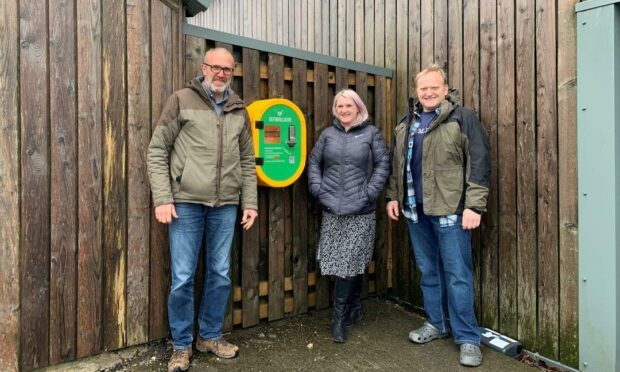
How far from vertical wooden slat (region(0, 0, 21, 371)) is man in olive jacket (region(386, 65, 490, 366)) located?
8.20ft

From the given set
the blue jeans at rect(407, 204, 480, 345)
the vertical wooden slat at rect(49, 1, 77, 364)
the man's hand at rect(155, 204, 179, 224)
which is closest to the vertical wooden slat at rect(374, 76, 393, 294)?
the blue jeans at rect(407, 204, 480, 345)

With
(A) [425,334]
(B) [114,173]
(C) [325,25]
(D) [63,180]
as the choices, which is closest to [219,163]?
(B) [114,173]

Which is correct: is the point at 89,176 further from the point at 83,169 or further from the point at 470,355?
the point at 470,355

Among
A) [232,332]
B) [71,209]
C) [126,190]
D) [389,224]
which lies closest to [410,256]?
[389,224]

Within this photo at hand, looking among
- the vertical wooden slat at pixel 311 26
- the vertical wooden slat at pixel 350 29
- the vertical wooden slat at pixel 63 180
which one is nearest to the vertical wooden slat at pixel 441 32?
the vertical wooden slat at pixel 350 29

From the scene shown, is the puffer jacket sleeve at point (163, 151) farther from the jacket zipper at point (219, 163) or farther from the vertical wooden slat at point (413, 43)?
the vertical wooden slat at point (413, 43)

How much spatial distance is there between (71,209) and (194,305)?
1.08 metres

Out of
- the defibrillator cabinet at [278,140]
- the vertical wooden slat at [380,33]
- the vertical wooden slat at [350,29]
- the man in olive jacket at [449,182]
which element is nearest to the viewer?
the man in olive jacket at [449,182]

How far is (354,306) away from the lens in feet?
12.4

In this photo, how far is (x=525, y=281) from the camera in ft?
10.6

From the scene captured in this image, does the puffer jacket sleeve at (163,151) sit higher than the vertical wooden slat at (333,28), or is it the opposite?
the vertical wooden slat at (333,28)

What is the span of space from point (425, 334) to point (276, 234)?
1.40 meters

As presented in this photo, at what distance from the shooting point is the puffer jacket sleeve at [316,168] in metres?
3.50

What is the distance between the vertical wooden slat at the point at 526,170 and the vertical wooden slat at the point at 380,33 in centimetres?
Result: 154
